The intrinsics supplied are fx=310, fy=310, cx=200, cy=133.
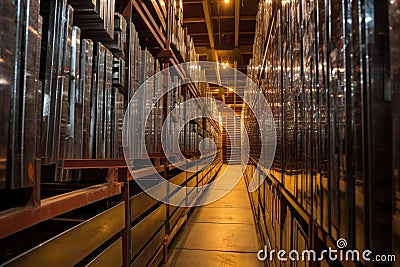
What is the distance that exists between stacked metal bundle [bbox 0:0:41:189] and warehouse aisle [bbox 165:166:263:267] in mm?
2656

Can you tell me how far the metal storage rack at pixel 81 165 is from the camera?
1.04m

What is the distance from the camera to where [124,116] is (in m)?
2.04

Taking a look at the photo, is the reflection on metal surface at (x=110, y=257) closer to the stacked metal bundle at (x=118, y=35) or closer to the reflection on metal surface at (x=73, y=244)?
the reflection on metal surface at (x=73, y=244)

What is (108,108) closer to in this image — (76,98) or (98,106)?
(98,106)

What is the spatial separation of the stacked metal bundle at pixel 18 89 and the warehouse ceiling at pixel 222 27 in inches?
226

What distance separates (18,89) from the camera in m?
0.97

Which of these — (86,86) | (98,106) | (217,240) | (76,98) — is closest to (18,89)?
(76,98)

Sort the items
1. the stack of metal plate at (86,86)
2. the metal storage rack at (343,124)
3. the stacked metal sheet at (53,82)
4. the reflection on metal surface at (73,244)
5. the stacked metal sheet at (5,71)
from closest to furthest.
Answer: the metal storage rack at (343,124) → the stacked metal sheet at (5,71) → the reflection on metal surface at (73,244) → the stacked metal sheet at (53,82) → the stack of metal plate at (86,86)

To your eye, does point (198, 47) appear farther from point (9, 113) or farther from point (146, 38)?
point (9, 113)

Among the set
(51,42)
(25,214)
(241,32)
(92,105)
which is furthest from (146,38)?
(241,32)

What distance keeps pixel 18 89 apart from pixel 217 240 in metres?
3.63

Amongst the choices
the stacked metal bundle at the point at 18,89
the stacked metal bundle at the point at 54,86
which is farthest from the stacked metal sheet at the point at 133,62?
the stacked metal bundle at the point at 18,89

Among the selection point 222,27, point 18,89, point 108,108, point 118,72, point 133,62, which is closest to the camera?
point 18,89

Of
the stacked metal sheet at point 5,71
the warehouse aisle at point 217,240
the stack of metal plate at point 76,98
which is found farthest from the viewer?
the warehouse aisle at point 217,240
